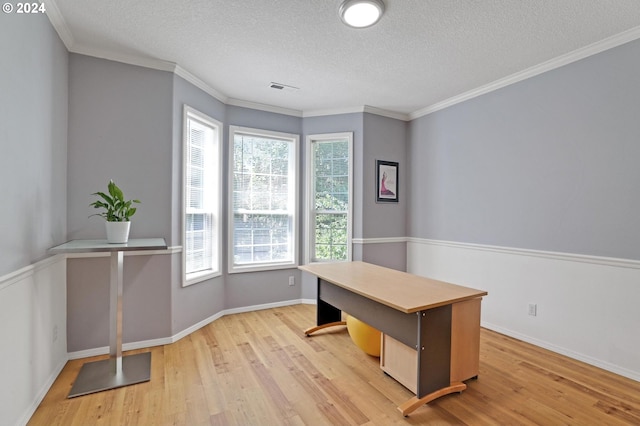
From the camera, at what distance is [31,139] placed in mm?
1926

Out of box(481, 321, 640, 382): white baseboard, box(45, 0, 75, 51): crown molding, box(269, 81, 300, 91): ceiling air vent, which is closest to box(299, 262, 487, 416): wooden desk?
box(481, 321, 640, 382): white baseboard

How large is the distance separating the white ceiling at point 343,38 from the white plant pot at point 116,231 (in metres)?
1.52

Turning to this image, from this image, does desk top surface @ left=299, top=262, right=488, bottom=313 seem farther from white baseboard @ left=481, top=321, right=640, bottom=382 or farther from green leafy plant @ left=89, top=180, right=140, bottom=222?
green leafy plant @ left=89, top=180, right=140, bottom=222

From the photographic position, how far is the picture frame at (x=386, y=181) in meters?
4.14

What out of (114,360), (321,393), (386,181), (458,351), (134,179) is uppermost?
(386,181)

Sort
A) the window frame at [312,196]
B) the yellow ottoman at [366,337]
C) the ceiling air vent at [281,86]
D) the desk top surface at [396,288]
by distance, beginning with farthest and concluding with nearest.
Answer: the window frame at [312,196] → the ceiling air vent at [281,86] → the yellow ottoman at [366,337] → the desk top surface at [396,288]

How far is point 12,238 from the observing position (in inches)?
66.7

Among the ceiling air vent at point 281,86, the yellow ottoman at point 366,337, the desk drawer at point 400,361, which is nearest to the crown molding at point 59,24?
the ceiling air vent at point 281,86

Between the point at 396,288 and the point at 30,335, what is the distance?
241 centimetres

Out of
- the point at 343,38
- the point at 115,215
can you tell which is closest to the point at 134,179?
the point at 115,215

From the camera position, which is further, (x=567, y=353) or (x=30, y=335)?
(x=567, y=353)

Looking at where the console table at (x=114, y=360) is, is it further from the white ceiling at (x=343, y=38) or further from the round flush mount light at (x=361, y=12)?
the round flush mount light at (x=361, y=12)

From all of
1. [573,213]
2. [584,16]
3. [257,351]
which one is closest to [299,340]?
[257,351]

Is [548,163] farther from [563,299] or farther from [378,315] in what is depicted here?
[378,315]
